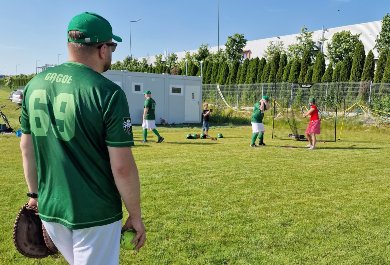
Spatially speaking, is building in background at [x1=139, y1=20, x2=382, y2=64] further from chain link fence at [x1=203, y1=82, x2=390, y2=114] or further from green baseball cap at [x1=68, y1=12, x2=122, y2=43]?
green baseball cap at [x1=68, y1=12, x2=122, y2=43]

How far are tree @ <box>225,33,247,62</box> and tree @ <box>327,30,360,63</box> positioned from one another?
13952 mm

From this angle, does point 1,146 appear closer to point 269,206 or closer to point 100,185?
point 269,206

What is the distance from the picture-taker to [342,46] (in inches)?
1784

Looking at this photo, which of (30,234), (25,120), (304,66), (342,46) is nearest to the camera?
(25,120)

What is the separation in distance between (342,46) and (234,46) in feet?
53.4

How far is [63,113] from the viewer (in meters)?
2.18

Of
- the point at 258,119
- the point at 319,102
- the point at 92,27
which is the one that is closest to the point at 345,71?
the point at 319,102

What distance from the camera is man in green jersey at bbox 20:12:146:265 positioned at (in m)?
2.15

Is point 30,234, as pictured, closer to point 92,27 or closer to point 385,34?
point 92,27

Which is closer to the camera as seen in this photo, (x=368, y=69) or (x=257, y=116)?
(x=257, y=116)

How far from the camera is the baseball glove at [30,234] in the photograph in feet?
8.83

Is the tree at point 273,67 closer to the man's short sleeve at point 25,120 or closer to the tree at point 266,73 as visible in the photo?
the tree at point 266,73

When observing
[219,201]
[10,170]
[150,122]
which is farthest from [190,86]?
[219,201]

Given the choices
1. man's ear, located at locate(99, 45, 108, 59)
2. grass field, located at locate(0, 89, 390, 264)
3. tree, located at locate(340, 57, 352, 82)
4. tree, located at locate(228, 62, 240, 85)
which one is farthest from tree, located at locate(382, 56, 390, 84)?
man's ear, located at locate(99, 45, 108, 59)
